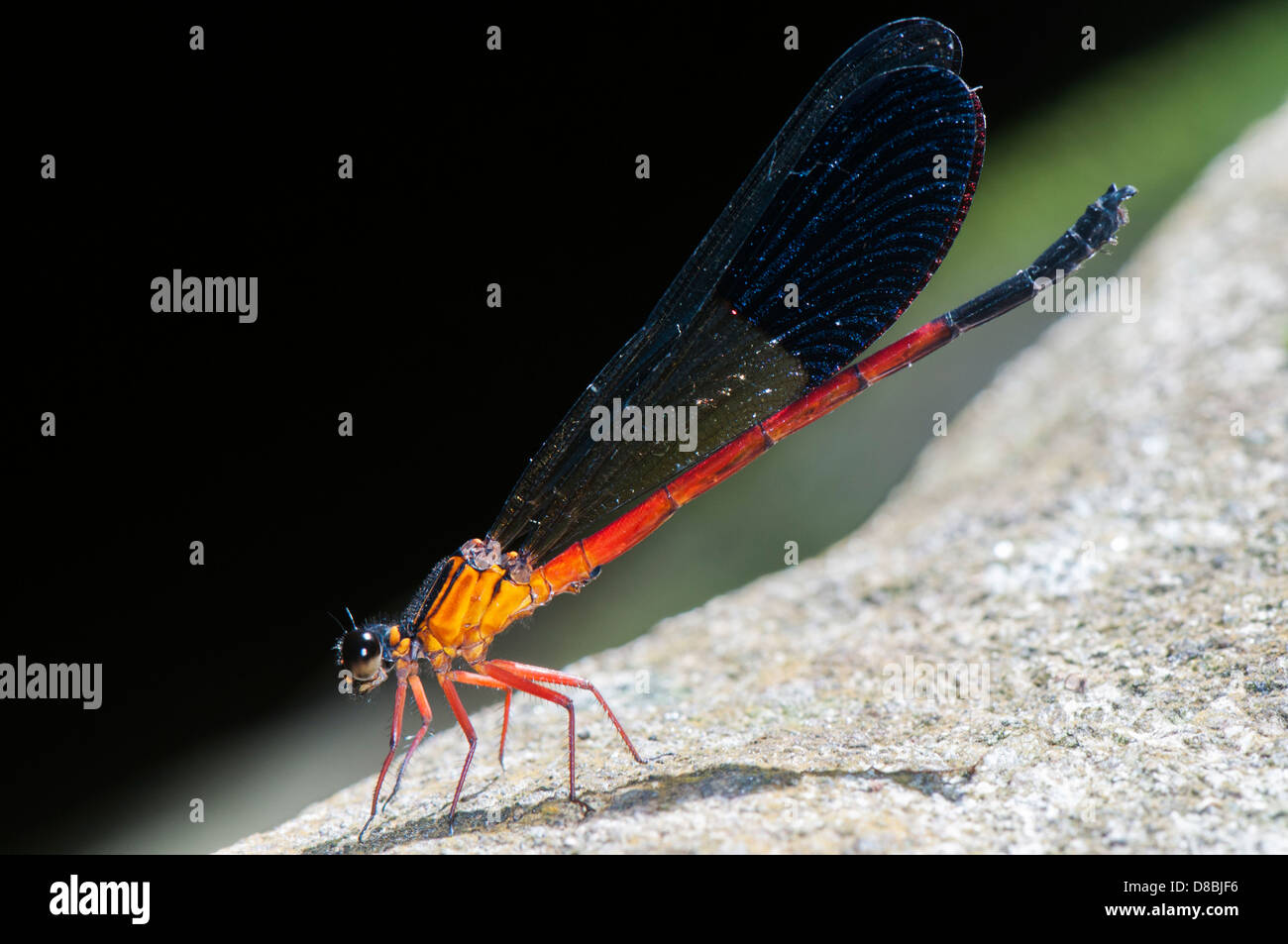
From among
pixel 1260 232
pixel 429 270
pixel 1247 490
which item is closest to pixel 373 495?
pixel 429 270

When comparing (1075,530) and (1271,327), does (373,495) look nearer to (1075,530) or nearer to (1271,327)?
(1075,530)

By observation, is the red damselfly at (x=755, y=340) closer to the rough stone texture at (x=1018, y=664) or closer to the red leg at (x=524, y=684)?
the red leg at (x=524, y=684)

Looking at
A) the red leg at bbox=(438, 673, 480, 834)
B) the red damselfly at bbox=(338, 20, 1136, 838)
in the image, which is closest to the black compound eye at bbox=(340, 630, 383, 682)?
the red damselfly at bbox=(338, 20, 1136, 838)

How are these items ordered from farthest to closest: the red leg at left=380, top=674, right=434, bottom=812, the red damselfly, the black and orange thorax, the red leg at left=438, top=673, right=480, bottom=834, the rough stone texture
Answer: the black and orange thorax → the red leg at left=380, top=674, right=434, bottom=812 → the red damselfly → the red leg at left=438, top=673, right=480, bottom=834 → the rough stone texture

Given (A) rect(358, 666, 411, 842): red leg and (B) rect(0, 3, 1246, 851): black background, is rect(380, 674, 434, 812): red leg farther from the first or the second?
(B) rect(0, 3, 1246, 851): black background

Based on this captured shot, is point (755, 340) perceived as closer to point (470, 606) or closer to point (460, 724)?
point (470, 606)

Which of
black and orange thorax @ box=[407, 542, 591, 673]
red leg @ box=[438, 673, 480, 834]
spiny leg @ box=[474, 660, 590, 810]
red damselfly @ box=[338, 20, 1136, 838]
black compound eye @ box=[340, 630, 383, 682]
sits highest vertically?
red damselfly @ box=[338, 20, 1136, 838]

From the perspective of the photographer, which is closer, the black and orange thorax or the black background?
the black and orange thorax
